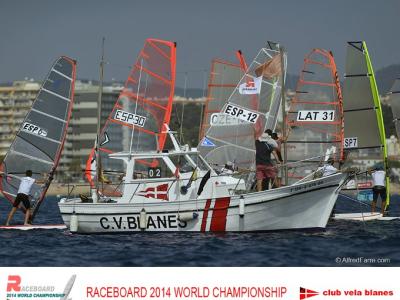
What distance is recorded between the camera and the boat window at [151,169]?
18.3 meters

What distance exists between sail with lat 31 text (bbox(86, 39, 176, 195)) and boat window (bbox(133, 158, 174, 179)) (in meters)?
0.94

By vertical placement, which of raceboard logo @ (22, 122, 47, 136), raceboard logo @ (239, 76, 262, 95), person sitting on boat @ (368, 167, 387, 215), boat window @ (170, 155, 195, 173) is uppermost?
raceboard logo @ (239, 76, 262, 95)

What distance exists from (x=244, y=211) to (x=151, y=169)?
233 cm

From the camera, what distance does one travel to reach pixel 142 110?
2220 cm

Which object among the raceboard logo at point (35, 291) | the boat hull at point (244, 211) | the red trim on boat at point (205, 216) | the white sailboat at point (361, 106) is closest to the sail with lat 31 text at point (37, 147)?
the boat hull at point (244, 211)

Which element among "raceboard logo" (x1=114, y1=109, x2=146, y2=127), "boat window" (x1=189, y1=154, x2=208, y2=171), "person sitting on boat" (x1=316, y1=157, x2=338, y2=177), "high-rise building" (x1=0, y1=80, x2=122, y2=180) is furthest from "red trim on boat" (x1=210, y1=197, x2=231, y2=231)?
"high-rise building" (x1=0, y1=80, x2=122, y2=180)

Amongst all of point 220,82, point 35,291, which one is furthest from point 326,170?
point 35,291

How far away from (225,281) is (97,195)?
8.07 meters

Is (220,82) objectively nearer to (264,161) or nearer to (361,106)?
(361,106)

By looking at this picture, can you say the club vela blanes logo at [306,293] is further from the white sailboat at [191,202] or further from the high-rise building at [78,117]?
the high-rise building at [78,117]

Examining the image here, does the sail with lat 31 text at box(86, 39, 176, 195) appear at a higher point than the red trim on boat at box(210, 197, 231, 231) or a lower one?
higher

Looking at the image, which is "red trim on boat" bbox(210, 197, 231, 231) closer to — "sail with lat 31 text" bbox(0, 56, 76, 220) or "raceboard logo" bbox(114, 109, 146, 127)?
"raceboard logo" bbox(114, 109, 146, 127)

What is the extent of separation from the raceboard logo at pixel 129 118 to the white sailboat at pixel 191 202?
8.67 feet

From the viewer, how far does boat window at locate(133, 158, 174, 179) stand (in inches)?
719
